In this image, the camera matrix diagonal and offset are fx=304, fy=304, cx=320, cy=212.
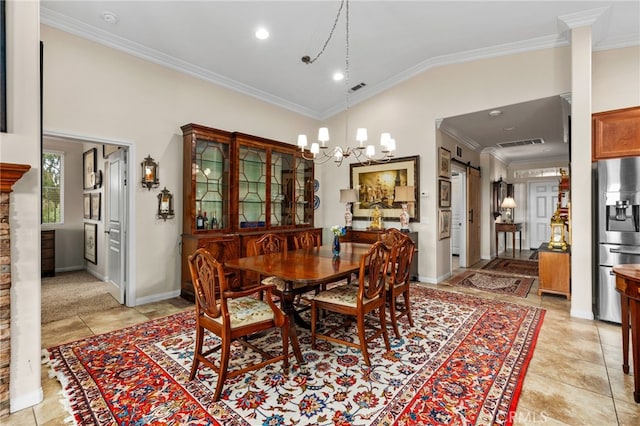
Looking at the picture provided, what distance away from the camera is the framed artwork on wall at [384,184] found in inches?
204

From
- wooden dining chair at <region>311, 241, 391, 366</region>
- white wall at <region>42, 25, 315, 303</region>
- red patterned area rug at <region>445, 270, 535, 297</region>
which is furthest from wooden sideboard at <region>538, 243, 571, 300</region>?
white wall at <region>42, 25, 315, 303</region>

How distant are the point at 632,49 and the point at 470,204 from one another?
3577 mm

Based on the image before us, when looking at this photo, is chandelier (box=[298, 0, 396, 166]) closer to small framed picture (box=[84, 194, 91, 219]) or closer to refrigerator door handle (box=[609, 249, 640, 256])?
refrigerator door handle (box=[609, 249, 640, 256])

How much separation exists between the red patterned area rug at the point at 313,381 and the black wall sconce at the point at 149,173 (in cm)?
181

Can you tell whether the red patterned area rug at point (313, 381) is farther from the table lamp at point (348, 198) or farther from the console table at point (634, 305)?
the table lamp at point (348, 198)

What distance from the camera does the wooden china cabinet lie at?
4.12 metres

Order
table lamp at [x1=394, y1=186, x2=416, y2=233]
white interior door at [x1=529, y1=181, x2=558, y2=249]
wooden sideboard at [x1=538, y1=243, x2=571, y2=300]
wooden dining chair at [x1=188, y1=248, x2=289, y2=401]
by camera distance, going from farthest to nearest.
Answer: white interior door at [x1=529, y1=181, x2=558, y2=249]
table lamp at [x1=394, y1=186, x2=416, y2=233]
wooden sideboard at [x1=538, y1=243, x2=571, y2=300]
wooden dining chair at [x1=188, y1=248, x2=289, y2=401]

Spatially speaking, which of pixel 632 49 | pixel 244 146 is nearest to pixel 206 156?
pixel 244 146

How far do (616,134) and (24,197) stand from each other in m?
5.34

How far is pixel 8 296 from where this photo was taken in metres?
1.81

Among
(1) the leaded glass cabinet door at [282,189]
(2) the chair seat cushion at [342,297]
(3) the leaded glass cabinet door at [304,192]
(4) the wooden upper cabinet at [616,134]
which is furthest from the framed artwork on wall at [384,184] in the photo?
(2) the chair seat cushion at [342,297]

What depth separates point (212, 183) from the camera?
174 inches

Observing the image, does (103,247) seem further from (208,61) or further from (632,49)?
(632,49)

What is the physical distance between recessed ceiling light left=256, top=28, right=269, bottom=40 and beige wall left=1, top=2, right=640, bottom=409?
127cm
